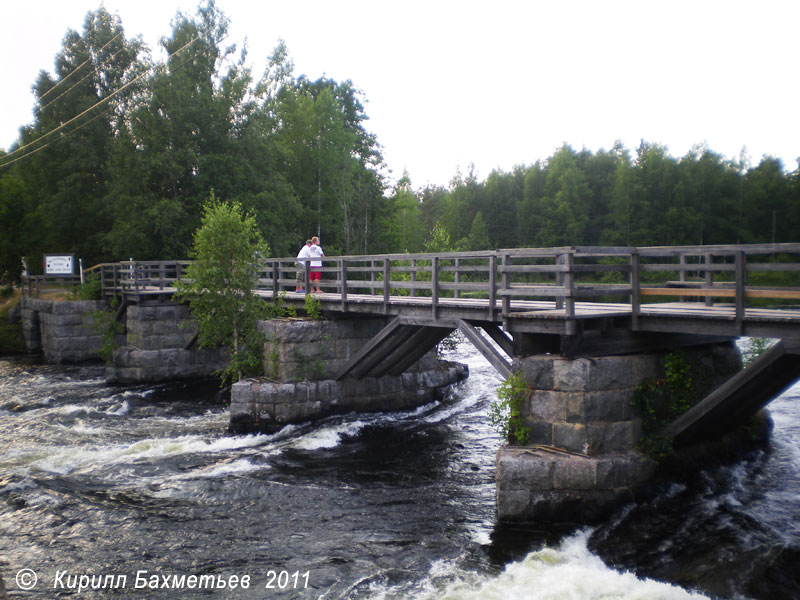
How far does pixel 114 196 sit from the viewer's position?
34.2 metres

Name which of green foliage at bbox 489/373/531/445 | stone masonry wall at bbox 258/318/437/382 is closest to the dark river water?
green foliage at bbox 489/373/531/445

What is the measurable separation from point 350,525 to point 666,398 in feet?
16.8

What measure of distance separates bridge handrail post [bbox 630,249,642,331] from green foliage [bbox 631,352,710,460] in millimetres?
946

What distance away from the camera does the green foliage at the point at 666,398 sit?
995 centimetres

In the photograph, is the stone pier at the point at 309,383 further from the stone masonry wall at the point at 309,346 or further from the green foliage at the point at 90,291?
the green foliage at the point at 90,291

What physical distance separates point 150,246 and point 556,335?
27.1 metres

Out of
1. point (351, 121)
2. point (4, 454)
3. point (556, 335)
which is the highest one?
point (351, 121)

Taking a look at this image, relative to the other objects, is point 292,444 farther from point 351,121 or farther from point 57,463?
point 351,121

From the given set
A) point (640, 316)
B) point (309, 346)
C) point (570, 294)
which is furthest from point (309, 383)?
point (640, 316)

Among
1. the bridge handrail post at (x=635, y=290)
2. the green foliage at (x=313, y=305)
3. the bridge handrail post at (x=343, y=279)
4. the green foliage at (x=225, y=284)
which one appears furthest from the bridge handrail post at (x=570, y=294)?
the green foliage at (x=225, y=284)

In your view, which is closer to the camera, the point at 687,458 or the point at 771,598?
the point at 771,598

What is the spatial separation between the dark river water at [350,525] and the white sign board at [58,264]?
60.5 ft

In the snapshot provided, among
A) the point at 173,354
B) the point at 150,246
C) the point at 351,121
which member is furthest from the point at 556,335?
the point at 351,121

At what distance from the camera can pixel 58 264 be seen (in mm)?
32125
